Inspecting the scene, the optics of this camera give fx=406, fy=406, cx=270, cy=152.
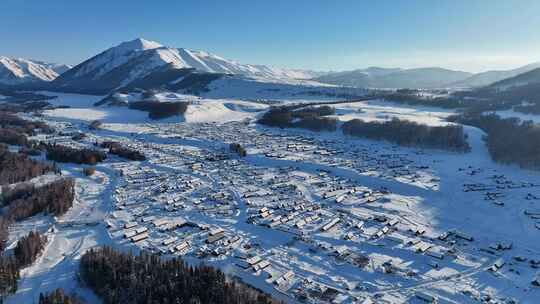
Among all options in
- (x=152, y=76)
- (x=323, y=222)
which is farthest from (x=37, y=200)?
(x=152, y=76)

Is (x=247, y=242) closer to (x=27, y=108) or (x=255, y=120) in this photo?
(x=255, y=120)

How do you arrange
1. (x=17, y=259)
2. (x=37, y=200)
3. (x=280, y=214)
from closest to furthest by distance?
(x=17, y=259)
(x=37, y=200)
(x=280, y=214)

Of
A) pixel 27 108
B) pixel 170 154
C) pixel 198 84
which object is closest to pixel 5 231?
pixel 170 154

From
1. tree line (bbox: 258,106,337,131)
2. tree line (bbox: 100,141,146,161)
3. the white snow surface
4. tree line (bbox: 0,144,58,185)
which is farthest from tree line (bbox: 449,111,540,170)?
the white snow surface

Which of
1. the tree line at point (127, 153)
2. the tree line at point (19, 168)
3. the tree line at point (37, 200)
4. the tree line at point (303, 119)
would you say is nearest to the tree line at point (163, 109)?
the tree line at point (303, 119)

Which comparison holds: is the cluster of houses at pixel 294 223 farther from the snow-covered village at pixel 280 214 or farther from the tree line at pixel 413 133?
the tree line at pixel 413 133

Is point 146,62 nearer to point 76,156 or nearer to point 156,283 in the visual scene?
point 76,156

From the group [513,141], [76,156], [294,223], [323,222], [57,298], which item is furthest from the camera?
[513,141]
